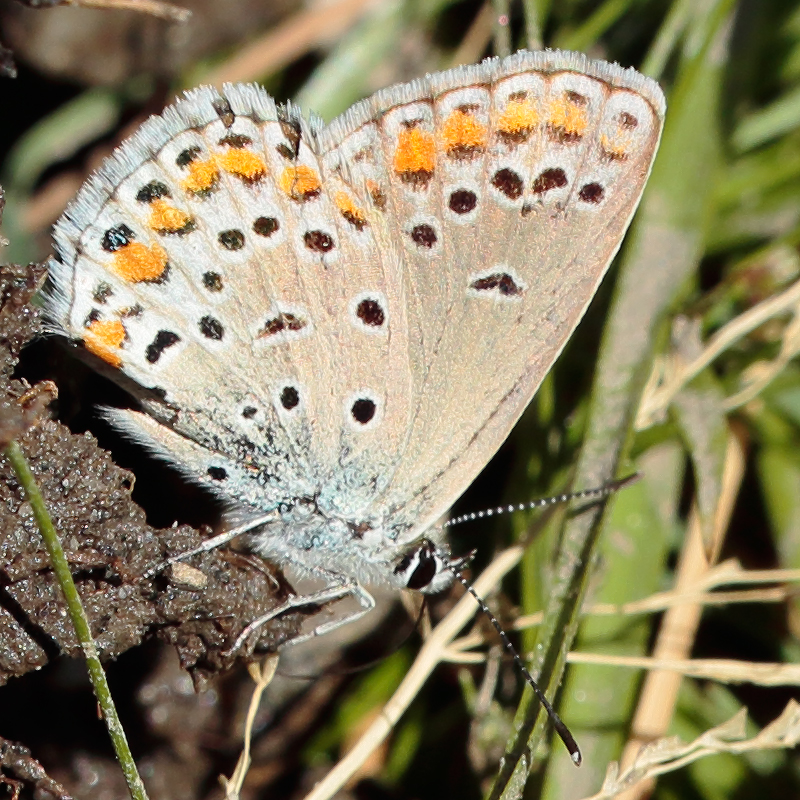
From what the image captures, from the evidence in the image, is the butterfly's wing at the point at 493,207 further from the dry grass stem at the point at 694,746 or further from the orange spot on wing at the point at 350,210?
the dry grass stem at the point at 694,746

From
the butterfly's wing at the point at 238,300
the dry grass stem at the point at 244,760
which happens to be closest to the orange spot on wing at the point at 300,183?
the butterfly's wing at the point at 238,300

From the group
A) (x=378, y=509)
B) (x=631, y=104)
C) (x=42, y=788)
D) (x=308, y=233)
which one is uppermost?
(x=631, y=104)

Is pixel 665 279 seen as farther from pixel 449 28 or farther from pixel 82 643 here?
pixel 82 643

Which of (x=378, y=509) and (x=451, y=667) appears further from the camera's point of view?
(x=451, y=667)

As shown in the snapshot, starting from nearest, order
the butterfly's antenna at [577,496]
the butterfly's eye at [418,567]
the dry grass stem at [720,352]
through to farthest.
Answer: the butterfly's eye at [418,567] → the butterfly's antenna at [577,496] → the dry grass stem at [720,352]

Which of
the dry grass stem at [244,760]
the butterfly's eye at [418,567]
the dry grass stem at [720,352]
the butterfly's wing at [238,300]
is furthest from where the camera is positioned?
the dry grass stem at [720,352]

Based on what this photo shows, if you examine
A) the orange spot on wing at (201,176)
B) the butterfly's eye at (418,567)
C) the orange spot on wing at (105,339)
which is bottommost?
the butterfly's eye at (418,567)

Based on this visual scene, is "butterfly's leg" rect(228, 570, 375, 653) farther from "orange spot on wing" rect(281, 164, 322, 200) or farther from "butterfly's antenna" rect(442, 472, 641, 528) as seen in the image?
"orange spot on wing" rect(281, 164, 322, 200)

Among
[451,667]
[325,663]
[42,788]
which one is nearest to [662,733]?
[451,667]
